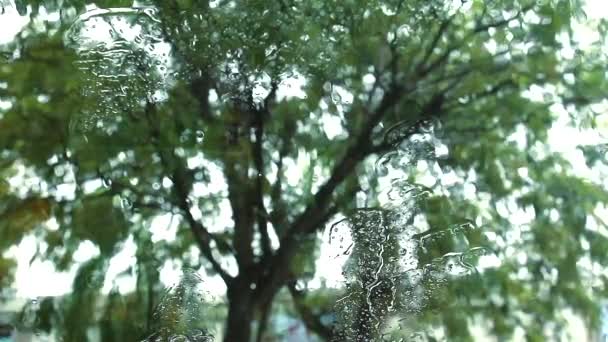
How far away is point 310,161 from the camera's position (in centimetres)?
75

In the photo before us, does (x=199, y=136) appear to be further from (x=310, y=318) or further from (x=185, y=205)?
(x=310, y=318)

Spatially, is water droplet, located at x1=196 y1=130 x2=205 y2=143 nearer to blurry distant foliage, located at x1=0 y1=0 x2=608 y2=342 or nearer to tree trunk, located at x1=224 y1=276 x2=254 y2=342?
blurry distant foliage, located at x1=0 y1=0 x2=608 y2=342

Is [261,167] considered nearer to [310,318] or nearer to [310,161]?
[310,161]

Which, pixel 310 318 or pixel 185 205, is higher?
pixel 185 205

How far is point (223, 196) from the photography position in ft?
2.46

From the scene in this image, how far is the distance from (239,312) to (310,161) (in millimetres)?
159

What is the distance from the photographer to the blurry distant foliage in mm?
706

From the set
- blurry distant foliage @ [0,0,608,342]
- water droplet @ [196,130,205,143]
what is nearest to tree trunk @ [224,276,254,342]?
blurry distant foliage @ [0,0,608,342]

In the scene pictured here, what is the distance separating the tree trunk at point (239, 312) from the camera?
713 mm

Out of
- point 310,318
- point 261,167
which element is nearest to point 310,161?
point 261,167

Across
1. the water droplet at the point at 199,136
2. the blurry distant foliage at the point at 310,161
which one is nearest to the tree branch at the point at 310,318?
the blurry distant foliage at the point at 310,161

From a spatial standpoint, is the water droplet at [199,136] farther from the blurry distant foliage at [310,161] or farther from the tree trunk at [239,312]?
the tree trunk at [239,312]

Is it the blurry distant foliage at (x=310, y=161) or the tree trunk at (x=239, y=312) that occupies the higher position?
the blurry distant foliage at (x=310, y=161)

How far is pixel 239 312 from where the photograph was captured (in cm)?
72
